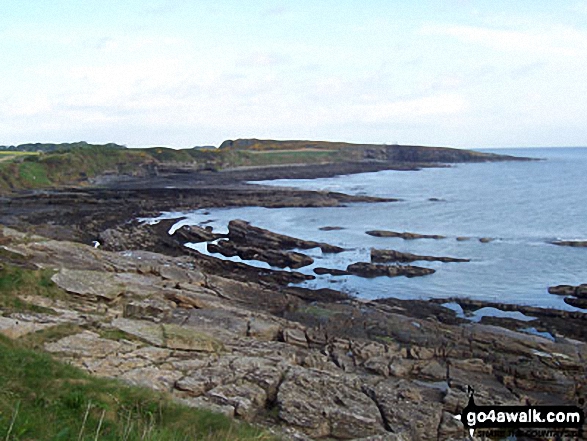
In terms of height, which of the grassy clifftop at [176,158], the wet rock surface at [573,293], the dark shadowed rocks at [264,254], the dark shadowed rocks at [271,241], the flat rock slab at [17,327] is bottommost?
the wet rock surface at [573,293]

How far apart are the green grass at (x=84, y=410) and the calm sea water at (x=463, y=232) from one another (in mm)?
18549

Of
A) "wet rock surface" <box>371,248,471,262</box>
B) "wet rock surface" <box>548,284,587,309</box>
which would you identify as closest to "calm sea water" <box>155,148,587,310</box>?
"wet rock surface" <box>548,284,587,309</box>

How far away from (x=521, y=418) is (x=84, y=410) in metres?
7.55

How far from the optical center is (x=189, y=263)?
28.8 m

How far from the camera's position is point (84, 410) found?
7562mm

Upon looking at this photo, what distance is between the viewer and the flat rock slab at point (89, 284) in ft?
55.6

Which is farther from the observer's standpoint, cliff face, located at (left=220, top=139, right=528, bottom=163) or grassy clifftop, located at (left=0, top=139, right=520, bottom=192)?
cliff face, located at (left=220, top=139, right=528, bottom=163)

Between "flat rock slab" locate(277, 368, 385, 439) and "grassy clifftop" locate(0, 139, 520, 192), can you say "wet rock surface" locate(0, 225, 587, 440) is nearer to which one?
"flat rock slab" locate(277, 368, 385, 439)

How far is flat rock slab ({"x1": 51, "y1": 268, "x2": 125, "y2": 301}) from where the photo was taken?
1694cm

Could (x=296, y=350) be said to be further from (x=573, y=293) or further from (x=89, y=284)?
(x=573, y=293)

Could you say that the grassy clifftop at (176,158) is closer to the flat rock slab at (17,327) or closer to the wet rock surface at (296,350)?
the wet rock surface at (296,350)

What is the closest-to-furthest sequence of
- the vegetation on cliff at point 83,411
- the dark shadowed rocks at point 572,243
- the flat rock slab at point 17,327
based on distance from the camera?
the vegetation on cliff at point 83,411, the flat rock slab at point 17,327, the dark shadowed rocks at point 572,243

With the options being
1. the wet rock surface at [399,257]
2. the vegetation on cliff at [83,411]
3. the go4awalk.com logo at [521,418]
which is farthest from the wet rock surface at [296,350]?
the wet rock surface at [399,257]

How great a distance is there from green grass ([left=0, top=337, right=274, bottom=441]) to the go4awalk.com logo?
443cm
